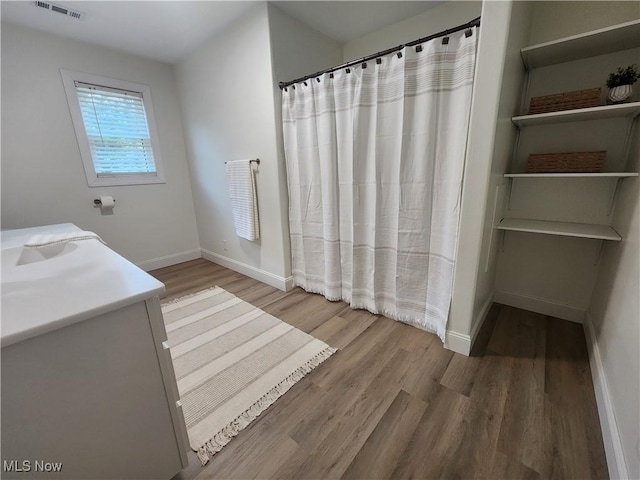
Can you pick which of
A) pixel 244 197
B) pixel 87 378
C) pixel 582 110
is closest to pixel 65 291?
pixel 87 378

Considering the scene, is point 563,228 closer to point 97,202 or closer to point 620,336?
point 620,336

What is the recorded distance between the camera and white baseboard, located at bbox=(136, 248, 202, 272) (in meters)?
3.14

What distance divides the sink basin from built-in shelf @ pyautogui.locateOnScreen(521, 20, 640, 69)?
2.80 m

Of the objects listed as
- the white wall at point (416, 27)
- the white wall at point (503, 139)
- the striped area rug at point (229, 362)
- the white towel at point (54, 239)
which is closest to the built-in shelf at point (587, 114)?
the white wall at point (503, 139)

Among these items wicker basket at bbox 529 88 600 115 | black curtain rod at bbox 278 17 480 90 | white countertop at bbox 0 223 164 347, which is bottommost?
white countertop at bbox 0 223 164 347

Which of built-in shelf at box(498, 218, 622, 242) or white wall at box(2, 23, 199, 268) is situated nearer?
built-in shelf at box(498, 218, 622, 242)

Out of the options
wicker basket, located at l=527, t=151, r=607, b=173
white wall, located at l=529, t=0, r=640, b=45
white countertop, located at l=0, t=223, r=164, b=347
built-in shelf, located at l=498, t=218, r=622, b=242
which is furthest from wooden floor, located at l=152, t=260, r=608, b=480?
white wall, located at l=529, t=0, r=640, b=45

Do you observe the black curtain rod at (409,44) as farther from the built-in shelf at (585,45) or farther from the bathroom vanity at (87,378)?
the bathroom vanity at (87,378)

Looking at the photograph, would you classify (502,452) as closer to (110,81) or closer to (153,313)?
(153,313)

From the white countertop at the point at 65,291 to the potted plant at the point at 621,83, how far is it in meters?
2.37

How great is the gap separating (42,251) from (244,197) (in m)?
1.48

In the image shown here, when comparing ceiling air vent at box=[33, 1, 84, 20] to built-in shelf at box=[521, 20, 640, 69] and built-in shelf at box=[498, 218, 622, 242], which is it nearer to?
built-in shelf at box=[521, 20, 640, 69]

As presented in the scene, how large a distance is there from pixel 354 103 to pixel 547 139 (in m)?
1.36

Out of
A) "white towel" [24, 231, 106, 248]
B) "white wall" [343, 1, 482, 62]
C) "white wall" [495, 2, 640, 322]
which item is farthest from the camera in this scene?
"white wall" [343, 1, 482, 62]
